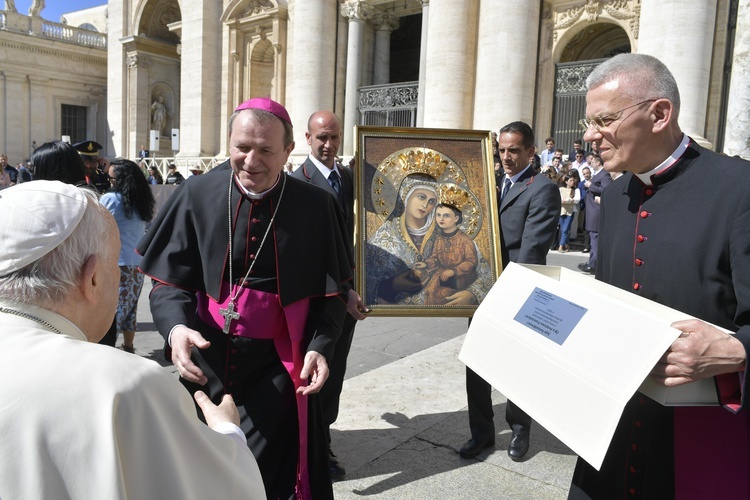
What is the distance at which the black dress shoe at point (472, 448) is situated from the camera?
3.85 meters

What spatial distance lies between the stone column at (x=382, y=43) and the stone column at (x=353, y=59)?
0.61m

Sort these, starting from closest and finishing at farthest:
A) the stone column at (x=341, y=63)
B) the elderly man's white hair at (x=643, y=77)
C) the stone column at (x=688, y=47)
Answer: the elderly man's white hair at (x=643, y=77), the stone column at (x=688, y=47), the stone column at (x=341, y=63)

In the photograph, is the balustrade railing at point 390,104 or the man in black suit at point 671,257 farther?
the balustrade railing at point 390,104

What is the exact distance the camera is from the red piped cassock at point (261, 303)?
263 centimetres

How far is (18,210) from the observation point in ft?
4.25

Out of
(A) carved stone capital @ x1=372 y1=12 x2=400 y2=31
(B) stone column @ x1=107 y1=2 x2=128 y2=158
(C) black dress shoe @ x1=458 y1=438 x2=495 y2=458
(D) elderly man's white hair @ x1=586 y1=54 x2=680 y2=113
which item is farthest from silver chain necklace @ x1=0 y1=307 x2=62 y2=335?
(B) stone column @ x1=107 y1=2 x2=128 y2=158

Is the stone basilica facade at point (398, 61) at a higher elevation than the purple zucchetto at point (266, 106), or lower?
higher

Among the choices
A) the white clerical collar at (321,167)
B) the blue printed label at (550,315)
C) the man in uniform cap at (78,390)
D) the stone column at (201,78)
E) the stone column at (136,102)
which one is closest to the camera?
the man in uniform cap at (78,390)

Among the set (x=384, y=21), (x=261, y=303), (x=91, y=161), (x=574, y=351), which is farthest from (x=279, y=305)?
(x=384, y=21)

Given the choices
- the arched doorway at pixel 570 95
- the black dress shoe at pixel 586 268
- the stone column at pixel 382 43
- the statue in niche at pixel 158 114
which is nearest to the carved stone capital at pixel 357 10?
the stone column at pixel 382 43

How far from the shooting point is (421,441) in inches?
160

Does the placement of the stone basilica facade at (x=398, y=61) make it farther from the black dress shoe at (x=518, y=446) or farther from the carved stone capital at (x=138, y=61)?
the black dress shoe at (x=518, y=446)

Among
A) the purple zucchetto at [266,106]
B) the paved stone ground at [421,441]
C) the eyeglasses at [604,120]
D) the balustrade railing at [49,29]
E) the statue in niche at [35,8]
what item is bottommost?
the paved stone ground at [421,441]

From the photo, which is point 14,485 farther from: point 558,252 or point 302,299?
point 558,252
